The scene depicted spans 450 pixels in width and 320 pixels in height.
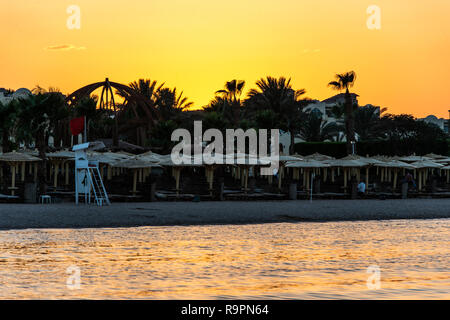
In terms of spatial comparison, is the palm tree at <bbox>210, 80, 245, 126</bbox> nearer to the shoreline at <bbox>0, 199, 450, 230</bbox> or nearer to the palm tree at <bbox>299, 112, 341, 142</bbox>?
the palm tree at <bbox>299, 112, 341, 142</bbox>

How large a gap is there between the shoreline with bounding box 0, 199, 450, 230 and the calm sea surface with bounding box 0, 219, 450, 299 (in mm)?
2002

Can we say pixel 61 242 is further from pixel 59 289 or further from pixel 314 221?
pixel 314 221

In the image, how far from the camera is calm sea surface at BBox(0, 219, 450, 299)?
10.2 metres

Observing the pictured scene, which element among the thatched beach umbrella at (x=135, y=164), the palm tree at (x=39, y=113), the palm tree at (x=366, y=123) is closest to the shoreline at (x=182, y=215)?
the palm tree at (x=39, y=113)

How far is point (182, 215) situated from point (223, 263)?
12.0m

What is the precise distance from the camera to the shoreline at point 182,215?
72.7 ft

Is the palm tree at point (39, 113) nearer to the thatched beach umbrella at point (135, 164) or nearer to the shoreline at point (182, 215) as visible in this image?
the thatched beach umbrella at point (135, 164)

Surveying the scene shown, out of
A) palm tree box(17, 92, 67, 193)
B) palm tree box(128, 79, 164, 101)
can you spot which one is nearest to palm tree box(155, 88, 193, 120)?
palm tree box(128, 79, 164, 101)

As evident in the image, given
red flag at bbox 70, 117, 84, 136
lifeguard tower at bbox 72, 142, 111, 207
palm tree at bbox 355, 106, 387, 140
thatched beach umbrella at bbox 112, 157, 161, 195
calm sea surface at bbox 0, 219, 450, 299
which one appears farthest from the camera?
palm tree at bbox 355, 106, 387, 140

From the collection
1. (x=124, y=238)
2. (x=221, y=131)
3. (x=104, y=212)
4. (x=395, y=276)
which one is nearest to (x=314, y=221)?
(x=104, y=212)

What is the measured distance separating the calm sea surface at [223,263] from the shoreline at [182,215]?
200 centimetres

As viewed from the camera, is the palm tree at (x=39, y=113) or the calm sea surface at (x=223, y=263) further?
the palm tree at (x=39, y=113)

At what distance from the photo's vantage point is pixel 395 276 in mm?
11812

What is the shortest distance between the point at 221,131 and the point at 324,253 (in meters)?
44.0
